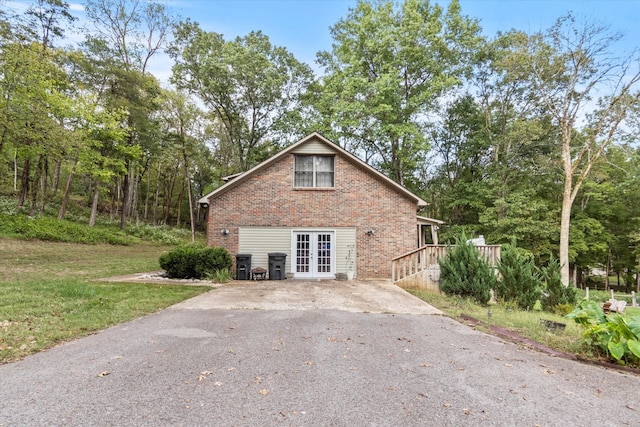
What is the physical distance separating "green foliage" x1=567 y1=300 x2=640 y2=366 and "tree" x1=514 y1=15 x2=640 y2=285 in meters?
14.3

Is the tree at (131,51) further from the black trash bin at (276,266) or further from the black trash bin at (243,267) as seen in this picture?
the black trash bin at (276,266)

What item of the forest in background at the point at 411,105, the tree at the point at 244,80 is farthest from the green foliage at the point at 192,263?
the tree at the point at 244,80

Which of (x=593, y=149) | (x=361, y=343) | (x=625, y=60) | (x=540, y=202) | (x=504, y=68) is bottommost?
(x=361, y=343)

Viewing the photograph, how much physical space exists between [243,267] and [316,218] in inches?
135

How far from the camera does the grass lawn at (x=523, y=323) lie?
4.72 m

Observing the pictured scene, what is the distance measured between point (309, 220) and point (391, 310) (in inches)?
252

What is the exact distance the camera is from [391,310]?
6980 millimetres

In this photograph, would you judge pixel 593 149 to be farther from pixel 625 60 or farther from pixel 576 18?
pixel 576 18

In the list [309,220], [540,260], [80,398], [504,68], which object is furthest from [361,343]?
[540,260]

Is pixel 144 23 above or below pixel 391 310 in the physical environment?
above

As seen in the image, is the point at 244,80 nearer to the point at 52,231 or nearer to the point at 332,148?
the point at 332,148

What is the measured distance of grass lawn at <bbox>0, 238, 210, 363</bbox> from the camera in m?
4.53

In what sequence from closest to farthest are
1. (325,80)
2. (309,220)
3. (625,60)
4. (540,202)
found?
1. (309,220)
2. (625,60)
3. (540,202)
4. (325,80)

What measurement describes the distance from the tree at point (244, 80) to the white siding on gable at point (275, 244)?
41.5 feet
